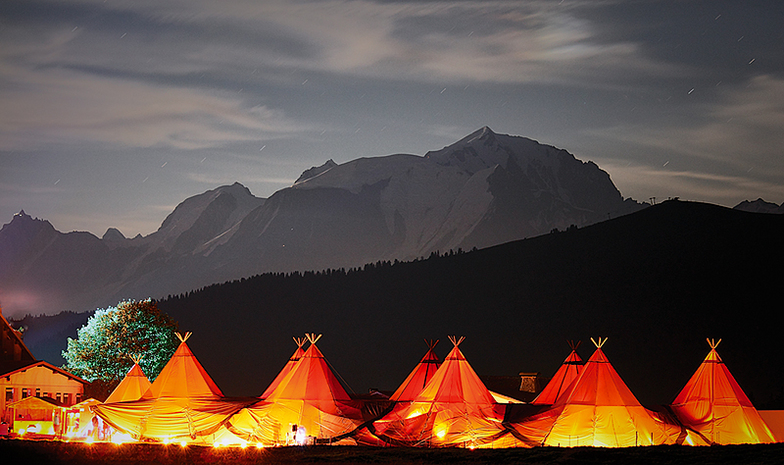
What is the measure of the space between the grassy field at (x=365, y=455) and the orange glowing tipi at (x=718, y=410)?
19.4ft

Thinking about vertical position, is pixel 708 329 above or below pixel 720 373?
above

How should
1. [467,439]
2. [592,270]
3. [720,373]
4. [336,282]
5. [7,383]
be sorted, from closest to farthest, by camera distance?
[467,439] < [720,373] < [7,383] < [592,270] < [336,282]

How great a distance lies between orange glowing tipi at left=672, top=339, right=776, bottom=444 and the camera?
33906 millimetres

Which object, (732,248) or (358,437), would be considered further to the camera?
(732,248)

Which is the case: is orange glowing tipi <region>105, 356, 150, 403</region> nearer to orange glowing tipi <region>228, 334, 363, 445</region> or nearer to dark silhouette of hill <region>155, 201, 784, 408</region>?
orange glowing tipi <region>228, 334, 363, 445</region>

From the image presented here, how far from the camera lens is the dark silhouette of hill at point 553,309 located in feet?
360

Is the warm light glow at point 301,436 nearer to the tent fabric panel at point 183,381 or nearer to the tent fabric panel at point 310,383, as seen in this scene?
the tent fabric panel at point 310,383

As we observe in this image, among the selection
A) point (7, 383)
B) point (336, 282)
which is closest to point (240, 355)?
point (336, 282)

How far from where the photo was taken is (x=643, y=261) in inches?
4902

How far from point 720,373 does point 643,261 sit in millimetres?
92484

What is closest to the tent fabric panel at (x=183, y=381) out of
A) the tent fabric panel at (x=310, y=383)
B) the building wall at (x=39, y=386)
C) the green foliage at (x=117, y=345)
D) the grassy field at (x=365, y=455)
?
the tent fabric panel at (x=310, y=383)

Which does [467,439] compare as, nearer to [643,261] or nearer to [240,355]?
[643,261]

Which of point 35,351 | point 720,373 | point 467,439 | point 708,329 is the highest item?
point 35,351

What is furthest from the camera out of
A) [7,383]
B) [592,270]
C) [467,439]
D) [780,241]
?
[592,270]
